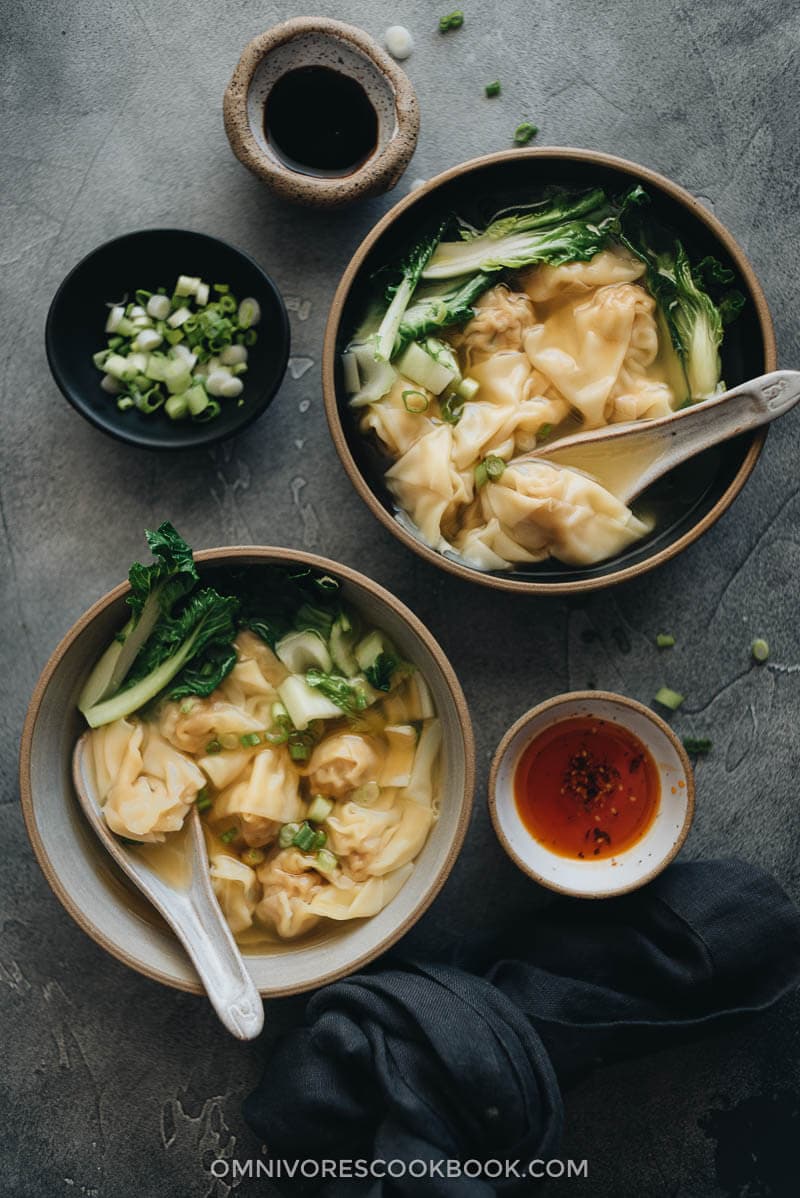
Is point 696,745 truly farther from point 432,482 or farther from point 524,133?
point 524,133

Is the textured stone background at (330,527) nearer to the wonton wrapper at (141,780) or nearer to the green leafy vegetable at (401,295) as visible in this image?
the green leafy vegetable at (401,295)

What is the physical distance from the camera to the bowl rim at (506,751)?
2.40 metres

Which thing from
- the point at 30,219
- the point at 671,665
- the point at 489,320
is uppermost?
the point at 489,320

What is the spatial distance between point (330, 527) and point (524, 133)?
3.79ft

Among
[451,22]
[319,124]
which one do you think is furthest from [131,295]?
[451,22]

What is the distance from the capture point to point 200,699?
91.7 inches

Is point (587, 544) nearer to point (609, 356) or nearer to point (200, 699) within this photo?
point (609, 356)

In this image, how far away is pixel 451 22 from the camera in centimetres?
264

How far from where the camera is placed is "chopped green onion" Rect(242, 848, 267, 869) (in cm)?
237

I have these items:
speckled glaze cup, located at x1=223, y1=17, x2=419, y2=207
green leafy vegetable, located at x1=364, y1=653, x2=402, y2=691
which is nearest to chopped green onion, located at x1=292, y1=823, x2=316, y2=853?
green leafy vegetable, located at x1=364, y1=653, x2=402, y2=691

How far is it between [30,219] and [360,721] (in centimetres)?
158

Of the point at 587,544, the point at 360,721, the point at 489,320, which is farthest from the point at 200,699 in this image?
the point at 489,320

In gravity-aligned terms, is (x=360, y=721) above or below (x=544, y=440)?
below

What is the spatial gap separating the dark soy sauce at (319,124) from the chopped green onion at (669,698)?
1.56 m
